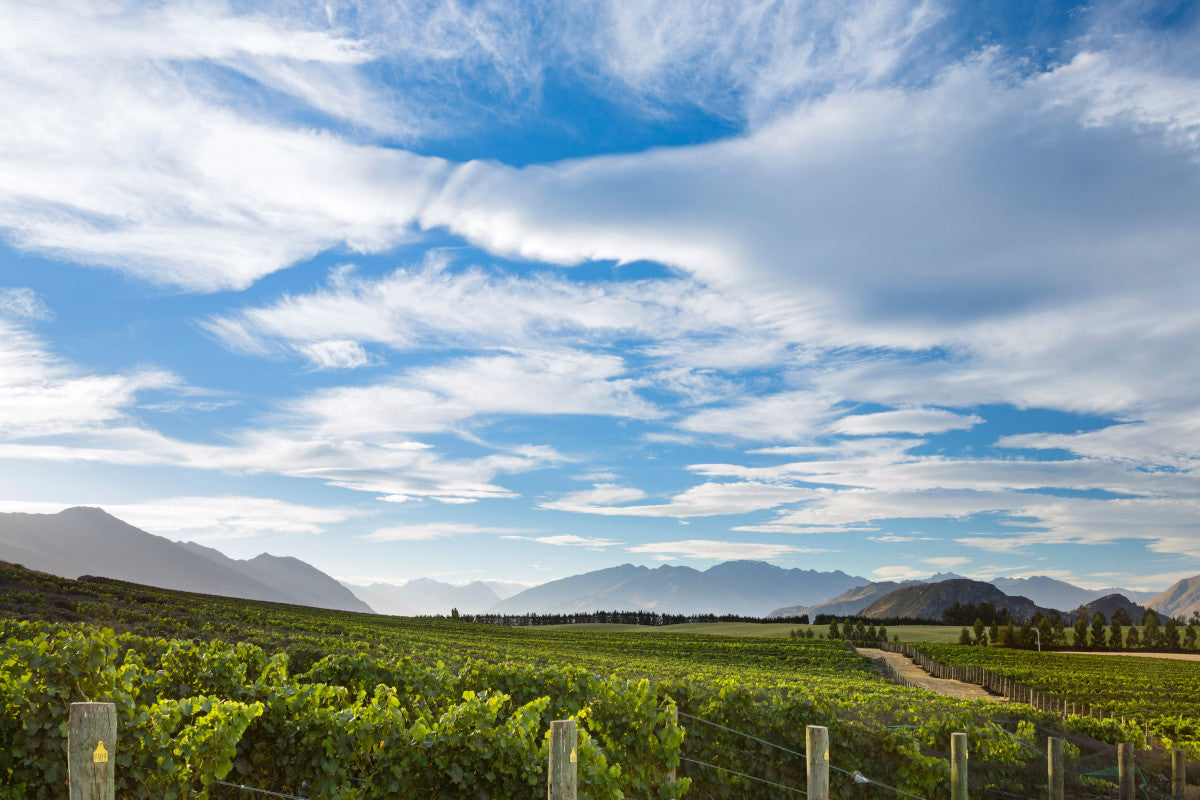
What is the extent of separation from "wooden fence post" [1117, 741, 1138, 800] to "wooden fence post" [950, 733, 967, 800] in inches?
151

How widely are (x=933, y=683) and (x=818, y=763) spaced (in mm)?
55944

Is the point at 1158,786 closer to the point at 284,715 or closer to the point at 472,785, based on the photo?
the point at 472,785

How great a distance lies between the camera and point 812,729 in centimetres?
855

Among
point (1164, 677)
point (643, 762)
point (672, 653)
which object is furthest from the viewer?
point (672, 653)

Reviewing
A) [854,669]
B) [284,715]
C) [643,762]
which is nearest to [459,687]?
[643,762]

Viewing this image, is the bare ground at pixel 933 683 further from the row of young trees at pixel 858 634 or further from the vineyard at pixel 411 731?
the vineyard at pixel 411 731

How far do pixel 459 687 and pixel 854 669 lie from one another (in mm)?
53938

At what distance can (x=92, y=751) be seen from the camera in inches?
192

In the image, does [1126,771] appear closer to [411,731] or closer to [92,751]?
[411,731]

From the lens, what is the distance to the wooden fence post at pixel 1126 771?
1221cm

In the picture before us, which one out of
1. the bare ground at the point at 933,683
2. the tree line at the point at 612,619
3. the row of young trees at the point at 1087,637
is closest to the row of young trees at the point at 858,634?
the bare ground at the point at 933,683

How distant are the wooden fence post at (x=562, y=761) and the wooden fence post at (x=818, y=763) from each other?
3.53 meters

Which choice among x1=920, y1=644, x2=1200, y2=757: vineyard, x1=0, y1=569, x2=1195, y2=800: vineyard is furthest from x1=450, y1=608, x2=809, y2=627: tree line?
x1=0, y1=569, x2=1195, y2=800: vineyard

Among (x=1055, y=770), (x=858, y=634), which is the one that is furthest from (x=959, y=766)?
(x=858, y=634)
